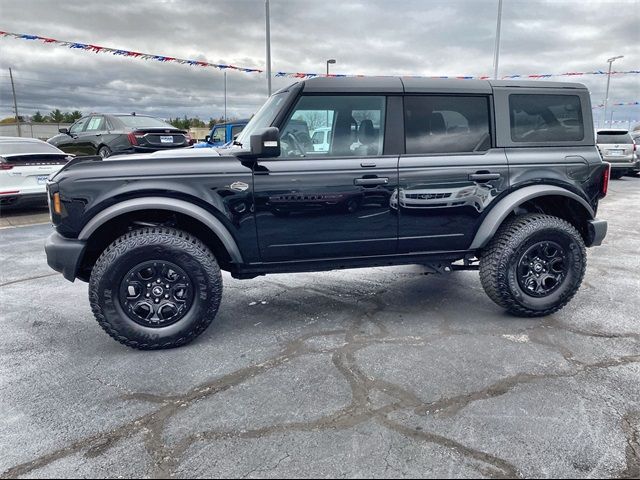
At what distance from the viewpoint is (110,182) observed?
3162 millimetres

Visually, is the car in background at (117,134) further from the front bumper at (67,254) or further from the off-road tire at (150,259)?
the off-road tire at (150,259)

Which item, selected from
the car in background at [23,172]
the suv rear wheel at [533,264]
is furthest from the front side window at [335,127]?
the car in background at [23,172]

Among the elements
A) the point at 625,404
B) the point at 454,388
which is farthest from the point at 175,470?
the point at 625,404

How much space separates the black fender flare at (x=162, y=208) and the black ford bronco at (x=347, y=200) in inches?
0.4

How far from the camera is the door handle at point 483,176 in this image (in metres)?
3.61

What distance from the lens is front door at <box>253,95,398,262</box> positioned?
133 inches

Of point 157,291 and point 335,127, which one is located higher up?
point 335,127

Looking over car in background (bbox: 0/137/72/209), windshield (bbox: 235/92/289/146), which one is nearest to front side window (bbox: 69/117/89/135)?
car in background (bbox: 0/137/72/209)

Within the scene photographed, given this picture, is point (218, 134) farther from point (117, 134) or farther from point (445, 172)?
point (445, 172)

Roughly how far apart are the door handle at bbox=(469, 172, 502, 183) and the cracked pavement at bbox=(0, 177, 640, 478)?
1.15 metres

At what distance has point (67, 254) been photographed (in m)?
3.17

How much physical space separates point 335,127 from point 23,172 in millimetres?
7006

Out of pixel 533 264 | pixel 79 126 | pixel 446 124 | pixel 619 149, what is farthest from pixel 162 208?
pixel 619 149

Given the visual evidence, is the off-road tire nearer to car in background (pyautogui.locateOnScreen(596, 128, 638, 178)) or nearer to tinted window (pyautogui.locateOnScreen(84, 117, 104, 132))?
tinted window (pyautogui.locateOnScreen(84, 117, 104, 132))
